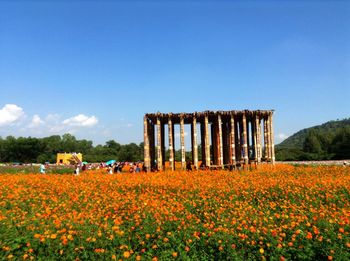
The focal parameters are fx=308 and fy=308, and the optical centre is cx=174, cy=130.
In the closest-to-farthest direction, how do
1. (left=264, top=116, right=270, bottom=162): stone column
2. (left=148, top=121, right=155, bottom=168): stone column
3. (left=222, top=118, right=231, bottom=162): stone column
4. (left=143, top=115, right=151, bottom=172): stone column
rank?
(left=143, top=115, right=151, bottom=172): stone column
(left=264, top=116, right=270, bottom=162): stone column
(left=148, top=121, right=155, bottom=168): stone column
(left=222, top=118, right=231, bottom=162): stone column

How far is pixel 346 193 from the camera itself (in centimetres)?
1265

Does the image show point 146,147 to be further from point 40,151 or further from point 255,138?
point 40,151

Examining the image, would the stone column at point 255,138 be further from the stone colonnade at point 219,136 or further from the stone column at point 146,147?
the stone column at point 146,147

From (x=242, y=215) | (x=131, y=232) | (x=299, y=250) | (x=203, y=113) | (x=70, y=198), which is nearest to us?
(x=299, y=250)

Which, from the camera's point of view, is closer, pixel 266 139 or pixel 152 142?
pixel 266 139

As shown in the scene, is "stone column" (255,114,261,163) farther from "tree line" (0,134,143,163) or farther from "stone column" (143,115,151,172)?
"tree line" (0,134,143,163)

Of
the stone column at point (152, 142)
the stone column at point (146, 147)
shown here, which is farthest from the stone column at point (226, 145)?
the stone column at point (146, 147)

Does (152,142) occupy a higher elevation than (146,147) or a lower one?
higher

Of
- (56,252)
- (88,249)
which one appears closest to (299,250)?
(88,249)

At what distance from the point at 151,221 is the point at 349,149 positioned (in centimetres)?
6186

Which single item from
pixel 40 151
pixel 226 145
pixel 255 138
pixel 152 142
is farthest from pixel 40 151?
pixel 255 138

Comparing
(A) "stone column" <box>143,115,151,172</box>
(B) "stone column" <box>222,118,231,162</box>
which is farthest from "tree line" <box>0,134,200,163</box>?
(A) "stone column" <box>143,115,151,172</box>

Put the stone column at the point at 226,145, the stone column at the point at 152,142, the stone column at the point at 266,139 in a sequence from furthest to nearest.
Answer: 1. the stone column at the point at 226,145
2. the stone column at the point at 152,142
3. the stone column at the point at 266,139

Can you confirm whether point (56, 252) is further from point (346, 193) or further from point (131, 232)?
point (346, 193)
